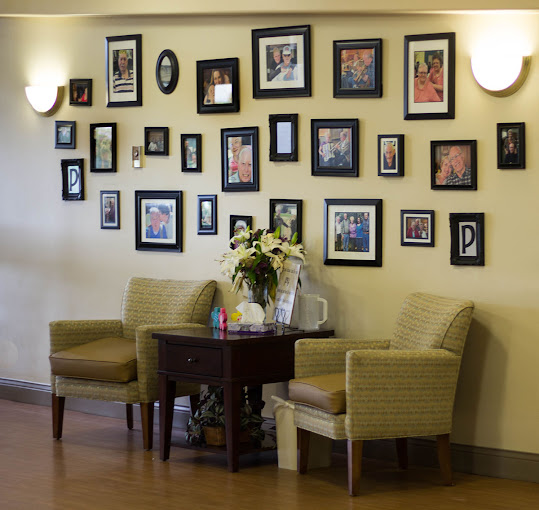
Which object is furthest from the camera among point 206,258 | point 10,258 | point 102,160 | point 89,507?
point 10,258

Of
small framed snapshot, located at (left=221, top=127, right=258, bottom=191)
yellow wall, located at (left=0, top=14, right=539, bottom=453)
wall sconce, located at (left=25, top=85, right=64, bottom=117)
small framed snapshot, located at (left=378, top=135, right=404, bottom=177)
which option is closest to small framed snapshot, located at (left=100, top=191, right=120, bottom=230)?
yellow wall, located at (left=0, top=14, right=539, bottom=453)

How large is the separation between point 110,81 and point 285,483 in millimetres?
2959

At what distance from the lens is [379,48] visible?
16.8 feet

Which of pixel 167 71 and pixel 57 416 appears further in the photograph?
pixel 167 71

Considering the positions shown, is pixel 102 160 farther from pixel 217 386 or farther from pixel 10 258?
pixel 217 386

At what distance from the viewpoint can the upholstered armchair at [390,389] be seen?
4367mm

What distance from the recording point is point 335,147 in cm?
530

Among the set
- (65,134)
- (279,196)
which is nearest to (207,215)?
(279,196)

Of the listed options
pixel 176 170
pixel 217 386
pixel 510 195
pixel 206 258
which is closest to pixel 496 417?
pixel 510 195

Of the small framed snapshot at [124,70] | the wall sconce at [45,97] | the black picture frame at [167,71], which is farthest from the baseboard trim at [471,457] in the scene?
the wall sconce at [45,97]

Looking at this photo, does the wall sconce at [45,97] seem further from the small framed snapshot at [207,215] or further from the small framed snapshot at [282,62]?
the small framed snapshot at [282,62]

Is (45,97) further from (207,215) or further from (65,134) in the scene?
(207,215)

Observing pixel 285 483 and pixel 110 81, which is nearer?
pixel 285 483

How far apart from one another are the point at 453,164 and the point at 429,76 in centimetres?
50
